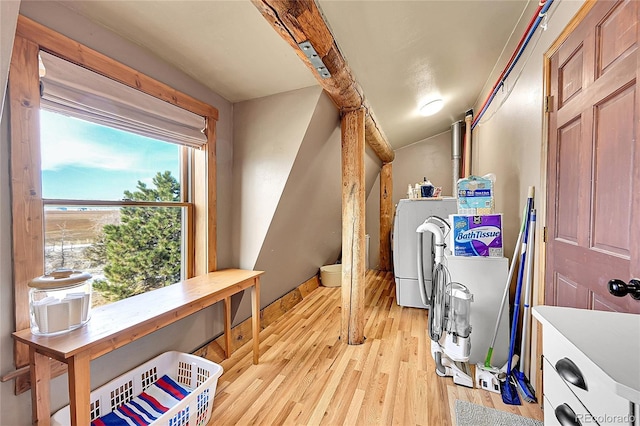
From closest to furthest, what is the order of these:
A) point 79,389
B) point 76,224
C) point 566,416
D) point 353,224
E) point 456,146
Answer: point 566,416 → point 79,389 → point 76,224 → point 353,224 → point 456,146

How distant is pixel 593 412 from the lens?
555mm

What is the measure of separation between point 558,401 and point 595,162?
3.35 feet

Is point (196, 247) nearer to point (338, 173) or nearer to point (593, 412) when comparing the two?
point (338, 173)

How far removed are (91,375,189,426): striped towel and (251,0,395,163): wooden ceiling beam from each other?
2.14 meters

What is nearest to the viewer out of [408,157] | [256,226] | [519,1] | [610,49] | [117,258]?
[610,49]

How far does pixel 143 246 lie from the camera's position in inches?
66.7

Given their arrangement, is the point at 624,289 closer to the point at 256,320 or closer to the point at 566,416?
the point at 566,416

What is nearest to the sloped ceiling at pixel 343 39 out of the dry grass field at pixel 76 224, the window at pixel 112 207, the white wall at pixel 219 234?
the white wall at pixel 219 234

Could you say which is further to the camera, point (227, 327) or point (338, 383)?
point (227, 327)

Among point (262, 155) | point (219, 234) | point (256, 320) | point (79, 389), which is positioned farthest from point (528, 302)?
point (79, 389)

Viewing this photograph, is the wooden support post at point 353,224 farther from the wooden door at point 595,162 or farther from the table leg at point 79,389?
the table leg at point 79,389

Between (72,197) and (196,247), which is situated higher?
(72,197)

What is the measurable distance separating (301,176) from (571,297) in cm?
194

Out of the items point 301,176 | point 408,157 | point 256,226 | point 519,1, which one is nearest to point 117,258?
point 256,226
